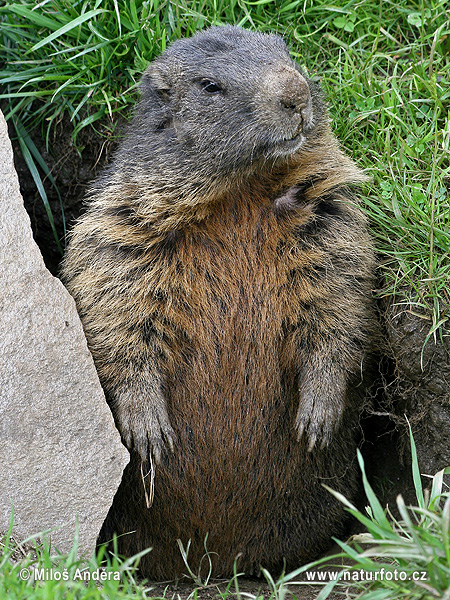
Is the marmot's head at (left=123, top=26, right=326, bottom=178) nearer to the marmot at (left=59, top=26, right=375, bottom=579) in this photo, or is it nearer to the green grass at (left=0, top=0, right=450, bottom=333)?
the marmot at (left=59, top=26, right=375, bottom=579)

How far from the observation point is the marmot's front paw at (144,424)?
4234 millimetres

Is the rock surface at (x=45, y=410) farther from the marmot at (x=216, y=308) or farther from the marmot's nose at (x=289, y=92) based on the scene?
the marmot's nose at (x=289, y=92)

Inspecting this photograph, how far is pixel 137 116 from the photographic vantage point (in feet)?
14.9

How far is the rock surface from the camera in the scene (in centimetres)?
393

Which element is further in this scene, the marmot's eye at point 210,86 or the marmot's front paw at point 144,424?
the marmot's front paw at point 144,424

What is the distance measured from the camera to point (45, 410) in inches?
156

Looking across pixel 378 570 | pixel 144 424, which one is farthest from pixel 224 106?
pixel 378 570

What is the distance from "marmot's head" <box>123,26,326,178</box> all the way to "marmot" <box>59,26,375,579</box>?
0.01 meters

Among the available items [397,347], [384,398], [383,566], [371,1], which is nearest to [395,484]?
[384,398]

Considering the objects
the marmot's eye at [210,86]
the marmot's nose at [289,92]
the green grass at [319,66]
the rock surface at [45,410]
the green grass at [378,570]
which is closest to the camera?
the green grass at [378,570]

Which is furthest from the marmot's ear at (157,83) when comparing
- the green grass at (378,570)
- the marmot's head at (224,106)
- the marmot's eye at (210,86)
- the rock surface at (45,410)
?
the green grass at (378,570)

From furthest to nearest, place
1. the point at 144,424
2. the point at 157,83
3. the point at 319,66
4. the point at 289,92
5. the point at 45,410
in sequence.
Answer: the point at 319,66 < the point at 157,83 < the point at 144,424 < the point at 45,410 < the point at 289,92

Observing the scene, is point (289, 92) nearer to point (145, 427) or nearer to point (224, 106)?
point (224, 106)

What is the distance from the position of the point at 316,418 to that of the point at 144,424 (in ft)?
3.06
